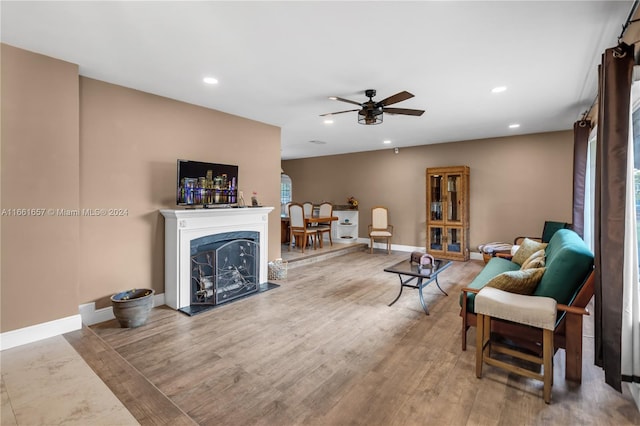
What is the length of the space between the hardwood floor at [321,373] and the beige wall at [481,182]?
337cm

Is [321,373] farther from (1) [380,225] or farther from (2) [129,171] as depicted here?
(1) [380,225]

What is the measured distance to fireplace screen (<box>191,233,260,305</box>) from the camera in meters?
3.77

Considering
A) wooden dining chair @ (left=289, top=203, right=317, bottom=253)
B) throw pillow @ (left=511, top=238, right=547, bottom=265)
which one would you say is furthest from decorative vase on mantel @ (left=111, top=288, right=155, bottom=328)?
throw pillow @ (left=511, top=238, right=547, bottom=265)

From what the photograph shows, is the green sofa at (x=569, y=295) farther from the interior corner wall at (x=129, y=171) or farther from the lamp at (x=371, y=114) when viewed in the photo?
the interior corner wall at (x=129, y=171)

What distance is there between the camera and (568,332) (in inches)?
83.9

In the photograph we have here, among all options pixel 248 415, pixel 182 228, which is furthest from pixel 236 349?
pixel 182 228

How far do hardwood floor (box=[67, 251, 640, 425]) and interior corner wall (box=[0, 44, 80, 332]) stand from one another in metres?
0.50

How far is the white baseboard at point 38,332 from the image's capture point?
2561 mm

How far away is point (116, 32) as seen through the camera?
7.74ft

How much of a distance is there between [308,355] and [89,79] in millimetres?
3511

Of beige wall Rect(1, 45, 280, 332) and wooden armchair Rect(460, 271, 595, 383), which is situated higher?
beige wall Rect(1, 45, 280, 332)

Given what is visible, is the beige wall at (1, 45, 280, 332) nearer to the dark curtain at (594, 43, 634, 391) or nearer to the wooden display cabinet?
the dark curtain at (594, 43, 634, 391)

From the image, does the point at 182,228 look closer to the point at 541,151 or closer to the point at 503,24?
the point at 503,24

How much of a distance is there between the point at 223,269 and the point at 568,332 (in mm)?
3522
